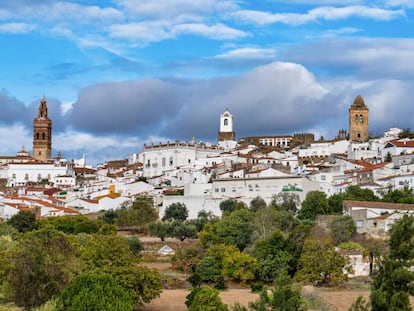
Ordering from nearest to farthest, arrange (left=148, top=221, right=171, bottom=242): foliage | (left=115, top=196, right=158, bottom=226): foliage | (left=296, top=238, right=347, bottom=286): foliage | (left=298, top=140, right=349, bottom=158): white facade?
(left=296, top=238, right=347, bottom=286): foliage
(left=148, top=221, right=171, bottom=242): foliage
(left=115, top=196, right=158, bottom=226): foliage
(left=298, top=140, right=349, bottom=158): white facade

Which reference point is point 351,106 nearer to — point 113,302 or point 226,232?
point 226,232

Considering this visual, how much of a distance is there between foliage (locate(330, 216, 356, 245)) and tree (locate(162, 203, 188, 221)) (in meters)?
16.4

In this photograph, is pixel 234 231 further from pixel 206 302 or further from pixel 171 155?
pixel 171 155

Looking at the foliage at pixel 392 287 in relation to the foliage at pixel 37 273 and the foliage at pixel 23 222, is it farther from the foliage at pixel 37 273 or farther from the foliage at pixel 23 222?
the foliage at pixel 23 222

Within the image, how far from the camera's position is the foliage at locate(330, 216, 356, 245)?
54.4 m

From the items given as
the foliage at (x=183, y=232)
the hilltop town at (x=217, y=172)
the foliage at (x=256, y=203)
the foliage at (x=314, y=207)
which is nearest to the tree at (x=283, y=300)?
the hilltop town at (x=217, y=172)

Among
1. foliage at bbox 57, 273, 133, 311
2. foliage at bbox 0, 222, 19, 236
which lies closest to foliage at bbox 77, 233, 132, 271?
foliage at bbox 57, 273, 133, 311

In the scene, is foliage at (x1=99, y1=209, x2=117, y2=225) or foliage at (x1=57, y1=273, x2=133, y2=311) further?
foliage at (x1=99, y1=209, x2=117, y2=225)

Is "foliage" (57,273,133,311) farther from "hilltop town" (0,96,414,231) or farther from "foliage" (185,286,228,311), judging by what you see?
"hilltop town" (0,96,414,231)

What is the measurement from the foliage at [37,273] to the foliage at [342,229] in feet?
71.5

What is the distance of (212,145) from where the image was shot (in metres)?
103

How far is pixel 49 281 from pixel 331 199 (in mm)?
31281

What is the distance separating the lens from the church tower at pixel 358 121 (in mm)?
104312

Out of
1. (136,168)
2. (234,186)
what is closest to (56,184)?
(136,168)
